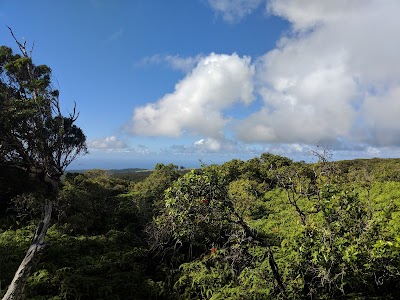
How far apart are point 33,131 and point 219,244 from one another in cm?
878

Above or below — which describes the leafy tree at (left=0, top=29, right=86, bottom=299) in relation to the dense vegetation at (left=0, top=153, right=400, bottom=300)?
above

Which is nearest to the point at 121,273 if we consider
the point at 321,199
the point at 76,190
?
the point at 321,199

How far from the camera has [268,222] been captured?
50.1 ft

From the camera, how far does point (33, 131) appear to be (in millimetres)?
11617

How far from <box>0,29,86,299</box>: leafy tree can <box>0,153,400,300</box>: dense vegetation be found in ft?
2.82

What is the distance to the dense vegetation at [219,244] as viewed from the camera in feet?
22.6

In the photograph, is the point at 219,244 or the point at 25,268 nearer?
the point at 25,268

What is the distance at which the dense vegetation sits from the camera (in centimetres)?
688

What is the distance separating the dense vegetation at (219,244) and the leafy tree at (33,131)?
0.86 m

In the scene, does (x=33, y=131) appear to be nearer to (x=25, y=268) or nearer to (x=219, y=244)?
(x=25, y=268)

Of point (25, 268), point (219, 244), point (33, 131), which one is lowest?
point (25, 268)

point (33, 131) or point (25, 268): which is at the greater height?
point (33, 131)

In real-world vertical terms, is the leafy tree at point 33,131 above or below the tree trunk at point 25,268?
above

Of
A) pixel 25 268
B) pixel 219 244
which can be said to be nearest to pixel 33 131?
pixel 25 268
